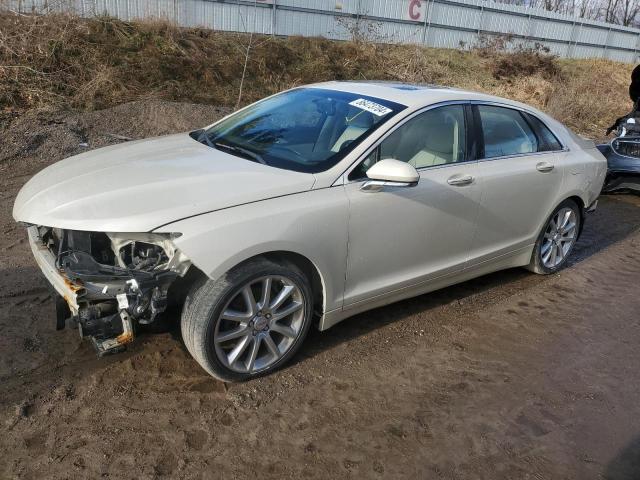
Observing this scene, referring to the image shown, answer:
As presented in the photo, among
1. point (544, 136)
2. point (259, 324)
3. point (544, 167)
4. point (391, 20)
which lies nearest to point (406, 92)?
point (544, 167)

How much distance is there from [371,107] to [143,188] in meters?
1.67

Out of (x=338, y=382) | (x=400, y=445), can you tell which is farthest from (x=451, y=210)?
(x=400, y=445)

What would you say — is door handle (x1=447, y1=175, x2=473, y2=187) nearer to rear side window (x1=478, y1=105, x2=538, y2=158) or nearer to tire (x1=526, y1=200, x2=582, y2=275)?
rear side window (x1=478, y1=105, x2=538, y2=158)

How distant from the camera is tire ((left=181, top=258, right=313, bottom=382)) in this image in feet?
9.94

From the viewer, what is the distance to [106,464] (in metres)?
2.64

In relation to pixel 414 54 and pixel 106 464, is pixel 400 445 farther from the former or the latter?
pixel 414 54

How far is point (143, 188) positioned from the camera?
10.1 feet

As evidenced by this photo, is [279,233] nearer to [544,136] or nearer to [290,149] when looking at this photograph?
[290,149]

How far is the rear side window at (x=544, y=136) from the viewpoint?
483 centimetres

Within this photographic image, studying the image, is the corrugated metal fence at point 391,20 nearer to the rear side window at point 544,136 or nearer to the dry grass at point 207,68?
the dry grass at point 207,68

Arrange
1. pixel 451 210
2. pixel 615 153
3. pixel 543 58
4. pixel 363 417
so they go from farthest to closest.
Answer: pixel 543 58 < pixel 615 153 < pixel 451 210 < pixel 363 417

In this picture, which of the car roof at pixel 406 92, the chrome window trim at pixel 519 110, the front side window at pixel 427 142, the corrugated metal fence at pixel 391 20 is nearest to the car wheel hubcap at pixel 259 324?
the front side window at pixel 427 142

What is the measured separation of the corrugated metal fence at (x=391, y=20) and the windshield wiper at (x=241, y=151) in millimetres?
9107

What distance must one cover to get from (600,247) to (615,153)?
9.90ft
